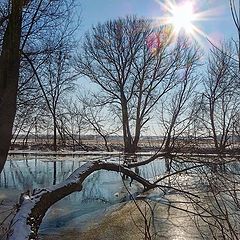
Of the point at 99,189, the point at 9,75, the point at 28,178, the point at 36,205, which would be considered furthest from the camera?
the point at 28,178

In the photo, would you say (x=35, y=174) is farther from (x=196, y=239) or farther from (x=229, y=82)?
(x=229, y=82)

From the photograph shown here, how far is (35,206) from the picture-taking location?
6.32 meters

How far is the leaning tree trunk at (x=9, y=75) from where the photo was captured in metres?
7.62

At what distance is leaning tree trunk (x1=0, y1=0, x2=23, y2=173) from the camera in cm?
762

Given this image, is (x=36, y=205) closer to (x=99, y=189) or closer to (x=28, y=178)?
(x=99, y=189)

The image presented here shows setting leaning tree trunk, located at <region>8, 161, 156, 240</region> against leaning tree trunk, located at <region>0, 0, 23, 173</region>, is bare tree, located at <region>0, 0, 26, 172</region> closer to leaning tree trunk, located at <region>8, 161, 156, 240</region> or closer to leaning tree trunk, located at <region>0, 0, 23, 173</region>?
leaning tree trunk, located at <region>0, 0, 23, 173</region>

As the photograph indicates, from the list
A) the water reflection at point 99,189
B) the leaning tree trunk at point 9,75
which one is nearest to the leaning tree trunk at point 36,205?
the water reflection at point 99,189

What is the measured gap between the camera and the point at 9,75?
7.71 meters

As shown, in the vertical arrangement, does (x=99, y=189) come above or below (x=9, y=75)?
below

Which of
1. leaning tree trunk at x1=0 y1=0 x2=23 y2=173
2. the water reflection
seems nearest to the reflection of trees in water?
the water reflection

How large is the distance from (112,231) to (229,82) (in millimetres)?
23713

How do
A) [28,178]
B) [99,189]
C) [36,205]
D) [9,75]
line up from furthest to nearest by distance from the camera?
[28,178], [99,189], [9,75], [36,205]

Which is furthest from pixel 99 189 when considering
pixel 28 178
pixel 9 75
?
pixel 9 75

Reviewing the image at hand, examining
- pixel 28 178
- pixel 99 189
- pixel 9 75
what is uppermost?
pixel 9 75
